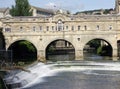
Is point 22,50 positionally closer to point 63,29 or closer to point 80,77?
point 63,29

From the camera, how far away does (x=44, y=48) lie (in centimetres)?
7694

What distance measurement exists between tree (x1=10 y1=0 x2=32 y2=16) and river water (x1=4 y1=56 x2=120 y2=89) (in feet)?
143

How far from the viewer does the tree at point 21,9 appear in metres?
98.5

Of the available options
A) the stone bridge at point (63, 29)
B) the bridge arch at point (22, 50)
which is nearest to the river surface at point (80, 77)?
the stone bridge at point (63, 29)

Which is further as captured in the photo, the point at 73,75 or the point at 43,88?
the point at 73,75

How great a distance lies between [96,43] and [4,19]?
42984mm

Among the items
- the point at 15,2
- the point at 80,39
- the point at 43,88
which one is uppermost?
the point at 15,2

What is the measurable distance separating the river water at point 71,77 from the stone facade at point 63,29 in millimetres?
19423

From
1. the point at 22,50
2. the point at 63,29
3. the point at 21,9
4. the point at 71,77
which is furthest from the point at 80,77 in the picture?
the point at 21,9

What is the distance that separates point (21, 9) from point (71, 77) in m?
55.4

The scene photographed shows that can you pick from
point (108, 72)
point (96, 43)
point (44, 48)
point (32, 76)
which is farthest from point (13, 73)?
point (96, 43)

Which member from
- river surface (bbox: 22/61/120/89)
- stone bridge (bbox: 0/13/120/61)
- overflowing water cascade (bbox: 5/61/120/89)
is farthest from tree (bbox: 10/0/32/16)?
river surface (bbox: 22/61/120/89)

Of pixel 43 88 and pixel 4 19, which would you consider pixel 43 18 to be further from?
pixel 43 88

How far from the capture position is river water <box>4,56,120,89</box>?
40.3 m
